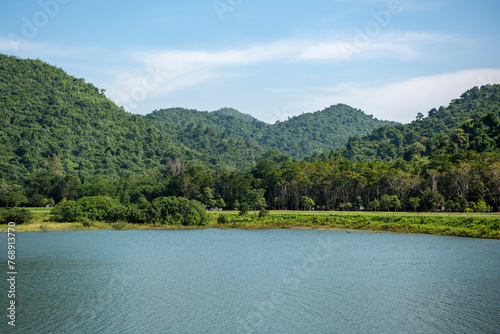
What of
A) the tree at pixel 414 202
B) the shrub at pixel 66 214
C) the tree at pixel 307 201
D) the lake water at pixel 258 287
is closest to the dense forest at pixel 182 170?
the tree at pixel 307 201

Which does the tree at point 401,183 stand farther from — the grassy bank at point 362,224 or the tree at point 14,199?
the tree at point 14,199

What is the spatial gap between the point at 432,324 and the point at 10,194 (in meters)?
86.6

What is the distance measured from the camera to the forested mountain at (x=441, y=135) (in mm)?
103312

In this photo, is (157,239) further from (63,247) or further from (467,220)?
(467,220)

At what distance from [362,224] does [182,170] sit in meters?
72.3

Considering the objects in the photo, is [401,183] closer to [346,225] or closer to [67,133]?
[346,225]

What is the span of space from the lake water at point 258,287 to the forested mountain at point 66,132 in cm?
9000

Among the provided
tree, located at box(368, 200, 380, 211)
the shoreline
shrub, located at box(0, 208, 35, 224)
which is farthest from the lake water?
tree, located at box(368, 200, 380, 211)

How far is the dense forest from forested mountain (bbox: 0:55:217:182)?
42 cm

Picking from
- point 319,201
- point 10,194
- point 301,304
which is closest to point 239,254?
point 301,304

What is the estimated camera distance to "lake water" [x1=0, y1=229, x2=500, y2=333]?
21.5m

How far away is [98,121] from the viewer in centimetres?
16988

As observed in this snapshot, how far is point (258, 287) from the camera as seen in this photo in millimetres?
28328

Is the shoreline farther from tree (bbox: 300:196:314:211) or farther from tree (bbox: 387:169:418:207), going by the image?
tree (bbox: 387:169:418:207)
